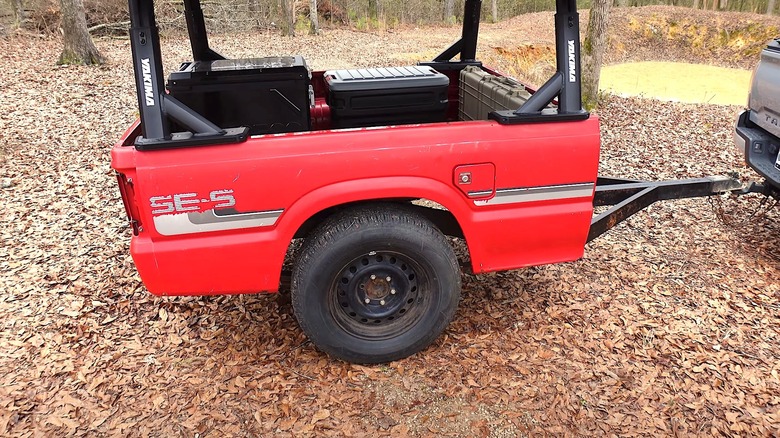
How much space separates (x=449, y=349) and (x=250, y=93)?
6.72ft

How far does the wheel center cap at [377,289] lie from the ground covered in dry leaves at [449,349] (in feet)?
1.47

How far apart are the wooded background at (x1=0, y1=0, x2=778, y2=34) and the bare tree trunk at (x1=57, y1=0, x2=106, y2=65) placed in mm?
4453

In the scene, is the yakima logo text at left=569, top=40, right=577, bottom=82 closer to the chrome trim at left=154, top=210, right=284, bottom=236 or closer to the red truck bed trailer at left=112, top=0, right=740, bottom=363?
the red truck bed trailer at left=112, top=0, right=740, bottom=363

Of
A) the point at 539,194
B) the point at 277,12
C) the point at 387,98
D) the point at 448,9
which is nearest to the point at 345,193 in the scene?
the point at 387,98

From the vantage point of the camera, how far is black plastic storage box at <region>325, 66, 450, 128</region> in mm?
3402

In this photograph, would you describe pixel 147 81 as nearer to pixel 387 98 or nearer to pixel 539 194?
pixel 387 98

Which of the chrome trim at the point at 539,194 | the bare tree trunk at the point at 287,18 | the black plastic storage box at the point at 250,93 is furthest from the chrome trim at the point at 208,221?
the bare tree trunk at the point at 287,18

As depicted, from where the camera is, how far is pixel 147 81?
2572 millimetres

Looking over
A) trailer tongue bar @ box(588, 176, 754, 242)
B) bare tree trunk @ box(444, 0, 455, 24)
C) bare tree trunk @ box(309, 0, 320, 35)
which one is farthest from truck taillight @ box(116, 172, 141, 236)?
bare tree trunk @ box(444, 0, 455, 24)

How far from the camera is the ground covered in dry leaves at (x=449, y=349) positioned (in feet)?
9.17

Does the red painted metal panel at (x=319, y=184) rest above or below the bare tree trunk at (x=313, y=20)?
below

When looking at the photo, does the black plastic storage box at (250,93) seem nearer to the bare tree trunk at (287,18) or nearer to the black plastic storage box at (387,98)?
the black plastic storage box at (387,98)

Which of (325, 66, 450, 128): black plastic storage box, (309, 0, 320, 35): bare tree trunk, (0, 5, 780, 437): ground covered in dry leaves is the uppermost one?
(309, 0, 320, 35): bare tree trunk

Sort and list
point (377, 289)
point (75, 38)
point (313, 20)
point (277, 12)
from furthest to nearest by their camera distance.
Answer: point (277, 12) < point (313, 20) < point (75, 38) < point (377, 289)
